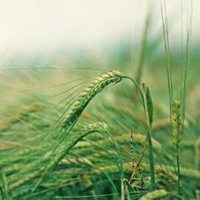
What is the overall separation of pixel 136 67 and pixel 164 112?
19cm

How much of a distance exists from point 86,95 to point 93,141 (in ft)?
1.18

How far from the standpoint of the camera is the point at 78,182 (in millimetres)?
1600

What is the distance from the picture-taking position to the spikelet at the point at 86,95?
1129 mm

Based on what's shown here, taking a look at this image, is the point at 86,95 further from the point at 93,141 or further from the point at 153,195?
the point at 93,141

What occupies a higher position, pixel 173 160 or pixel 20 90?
pixel 20 90

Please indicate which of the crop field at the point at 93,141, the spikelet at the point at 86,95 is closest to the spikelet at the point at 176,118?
the crop field at the point at 93,141

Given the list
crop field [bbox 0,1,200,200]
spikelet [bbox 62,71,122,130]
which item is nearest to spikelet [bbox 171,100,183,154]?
crop field [bbox 0,1,200,200]

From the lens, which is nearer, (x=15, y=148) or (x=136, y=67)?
(x=15, y=148)

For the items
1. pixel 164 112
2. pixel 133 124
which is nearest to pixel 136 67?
pixel 164 112

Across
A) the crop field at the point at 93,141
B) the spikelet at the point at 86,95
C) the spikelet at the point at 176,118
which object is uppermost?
the spikelet at the point at 86,95

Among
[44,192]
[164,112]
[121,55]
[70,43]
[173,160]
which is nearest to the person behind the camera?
[44,192]

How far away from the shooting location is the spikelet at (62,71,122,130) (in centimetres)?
113

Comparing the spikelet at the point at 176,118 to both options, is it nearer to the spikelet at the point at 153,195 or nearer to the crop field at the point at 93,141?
the crop field at the point at 93,141

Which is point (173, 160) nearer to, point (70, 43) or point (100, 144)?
point (100, 144)
